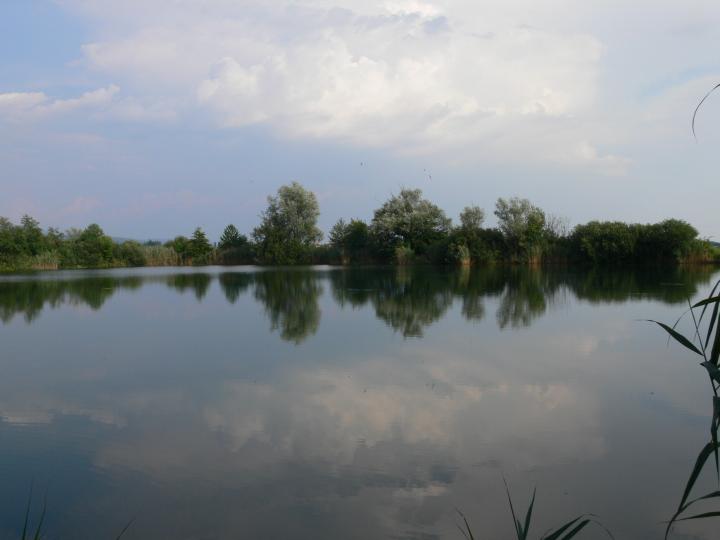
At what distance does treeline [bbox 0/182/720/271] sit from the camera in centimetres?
3155

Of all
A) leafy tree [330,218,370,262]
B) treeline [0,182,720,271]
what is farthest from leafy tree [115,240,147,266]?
leafy tree [330,218,370,262]

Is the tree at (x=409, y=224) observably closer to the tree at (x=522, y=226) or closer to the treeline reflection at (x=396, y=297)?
the tree at (x=522, y=226)

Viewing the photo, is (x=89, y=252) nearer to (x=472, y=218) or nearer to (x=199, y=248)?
(x=199, y=248)

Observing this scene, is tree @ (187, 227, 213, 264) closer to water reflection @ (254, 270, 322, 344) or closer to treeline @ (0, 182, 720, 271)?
treeline @ (0, 182, 720, 271)

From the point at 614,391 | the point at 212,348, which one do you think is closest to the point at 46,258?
the point at 212,348

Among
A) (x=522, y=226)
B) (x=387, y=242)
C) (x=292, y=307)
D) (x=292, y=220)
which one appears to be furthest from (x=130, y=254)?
(x=292, y=307)

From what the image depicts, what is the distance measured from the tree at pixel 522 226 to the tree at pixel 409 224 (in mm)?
4476

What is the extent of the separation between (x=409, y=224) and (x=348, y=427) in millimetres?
34743

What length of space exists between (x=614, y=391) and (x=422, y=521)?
347 centimetres

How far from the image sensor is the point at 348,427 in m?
4.88

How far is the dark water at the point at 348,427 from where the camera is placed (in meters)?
3.40

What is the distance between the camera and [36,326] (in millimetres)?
11203

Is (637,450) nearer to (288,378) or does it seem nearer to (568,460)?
(568,460)

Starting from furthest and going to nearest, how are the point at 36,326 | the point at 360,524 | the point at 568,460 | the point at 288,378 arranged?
the point at 36,326, the point at 288,378, the point at 568,460, the point at 360,524
